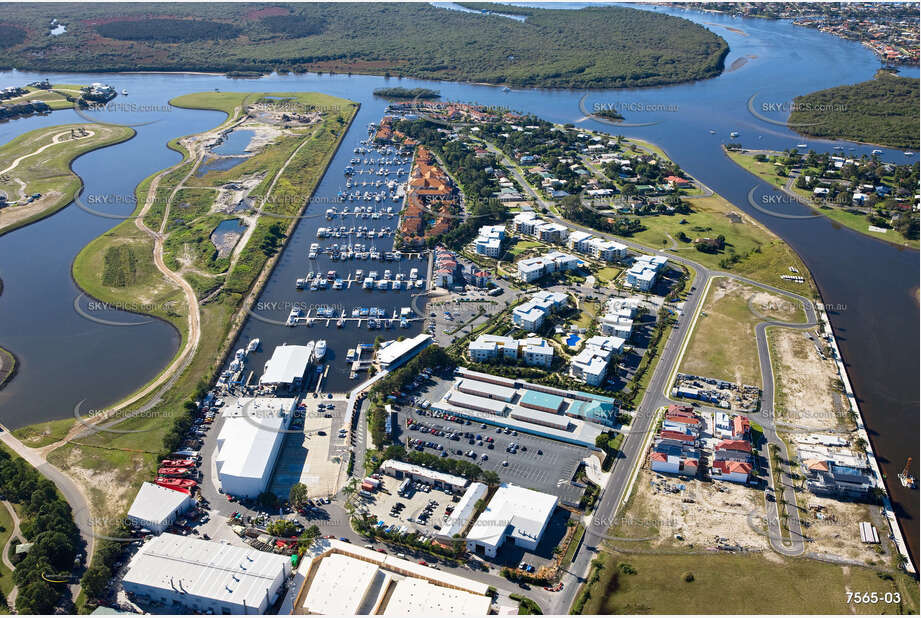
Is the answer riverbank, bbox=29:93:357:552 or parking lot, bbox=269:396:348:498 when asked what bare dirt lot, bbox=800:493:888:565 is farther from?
riverbank, bbox=29:93:357:552

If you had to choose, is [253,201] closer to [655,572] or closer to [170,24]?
[655,572]

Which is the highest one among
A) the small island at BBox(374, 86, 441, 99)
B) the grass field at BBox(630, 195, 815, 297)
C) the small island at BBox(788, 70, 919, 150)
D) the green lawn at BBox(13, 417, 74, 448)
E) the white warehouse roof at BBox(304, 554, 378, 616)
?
the small island at BBox(788, 70, 919, 150)

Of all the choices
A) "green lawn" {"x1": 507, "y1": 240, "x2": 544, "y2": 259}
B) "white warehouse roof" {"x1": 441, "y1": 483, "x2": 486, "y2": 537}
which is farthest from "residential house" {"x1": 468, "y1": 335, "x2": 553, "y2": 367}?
"green lawn" {"x1": 507, "y1": 240, "x2": 544, "y2": 259}

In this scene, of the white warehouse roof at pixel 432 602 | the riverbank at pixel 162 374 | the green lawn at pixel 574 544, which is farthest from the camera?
the riverbank at pixel 162 374

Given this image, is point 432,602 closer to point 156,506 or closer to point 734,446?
point 156,506

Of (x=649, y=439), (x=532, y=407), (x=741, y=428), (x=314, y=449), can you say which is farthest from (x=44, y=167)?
(x=741, y=428)

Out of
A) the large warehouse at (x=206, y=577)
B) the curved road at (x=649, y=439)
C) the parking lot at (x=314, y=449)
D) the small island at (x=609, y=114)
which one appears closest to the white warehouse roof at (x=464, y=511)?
the curved road at (x=649, y=439)

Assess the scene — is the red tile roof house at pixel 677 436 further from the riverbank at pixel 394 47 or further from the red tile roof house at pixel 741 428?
the riverbank at pixel 394 47
